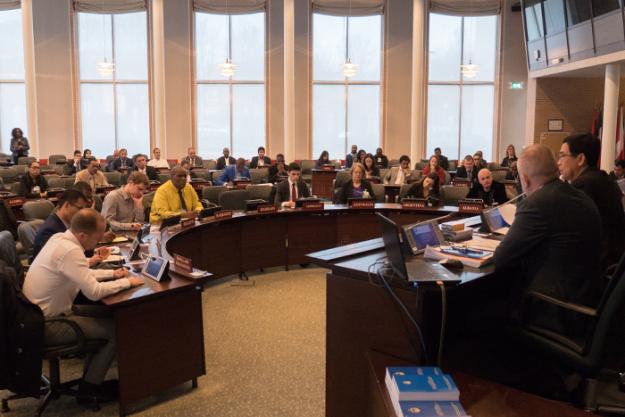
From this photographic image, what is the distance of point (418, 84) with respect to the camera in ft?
49.7

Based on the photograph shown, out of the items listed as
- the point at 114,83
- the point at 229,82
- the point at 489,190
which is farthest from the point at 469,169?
the point at 114,83

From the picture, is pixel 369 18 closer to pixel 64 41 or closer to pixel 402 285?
pixel 64 41

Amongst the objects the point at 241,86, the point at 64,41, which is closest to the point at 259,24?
the point at 241,86

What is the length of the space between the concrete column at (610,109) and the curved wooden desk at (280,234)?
22.3 ft

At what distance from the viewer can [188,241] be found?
5.25m

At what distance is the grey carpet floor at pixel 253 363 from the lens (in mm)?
3215

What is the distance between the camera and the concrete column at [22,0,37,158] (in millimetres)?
14594

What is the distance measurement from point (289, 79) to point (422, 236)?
12624 millimetres

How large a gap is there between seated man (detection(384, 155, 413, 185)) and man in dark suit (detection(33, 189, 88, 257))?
6663 millimetres

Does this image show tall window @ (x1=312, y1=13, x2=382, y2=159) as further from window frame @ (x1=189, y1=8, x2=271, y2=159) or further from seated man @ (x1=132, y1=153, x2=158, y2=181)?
seated man @ (x1=132, y1=153, x2=158, y2=181)

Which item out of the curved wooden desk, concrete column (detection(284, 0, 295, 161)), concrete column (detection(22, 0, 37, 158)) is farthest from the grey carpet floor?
concrete column (detection(22, 0, 37, 158))

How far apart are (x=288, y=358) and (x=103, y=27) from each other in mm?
14496

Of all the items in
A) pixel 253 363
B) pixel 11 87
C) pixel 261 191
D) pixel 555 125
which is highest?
pixel 11 87

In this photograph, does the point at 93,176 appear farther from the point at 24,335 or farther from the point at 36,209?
the point at 24,335
